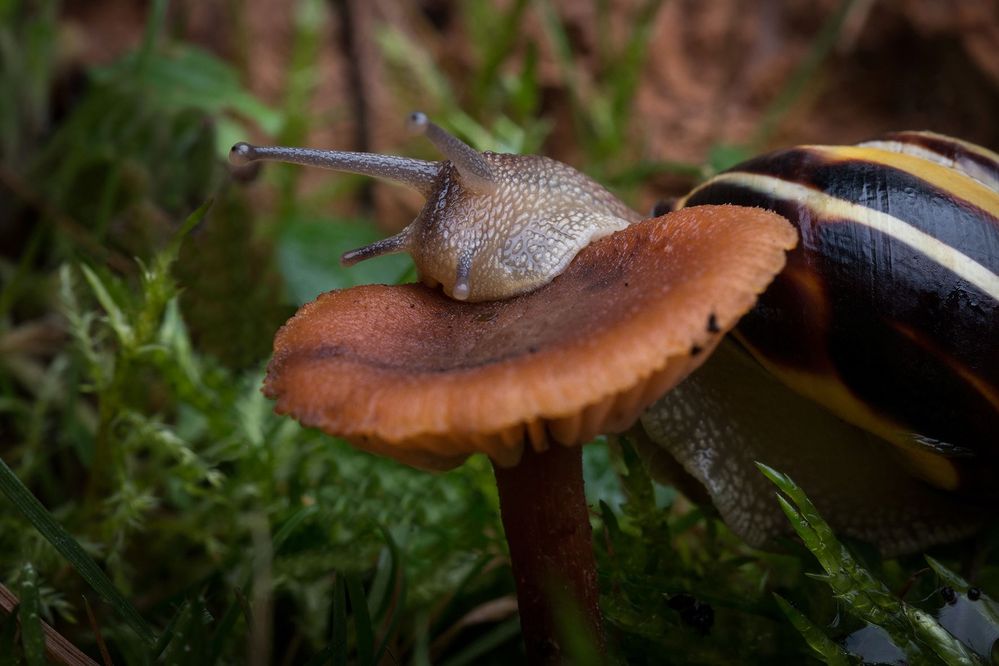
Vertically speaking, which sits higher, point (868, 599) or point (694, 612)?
point (868, 599)

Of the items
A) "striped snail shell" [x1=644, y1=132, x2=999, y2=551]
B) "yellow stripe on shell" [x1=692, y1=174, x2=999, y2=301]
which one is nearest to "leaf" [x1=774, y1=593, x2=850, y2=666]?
"striped snail shell" [x1=644, y1=132, x2=999, y2=551]

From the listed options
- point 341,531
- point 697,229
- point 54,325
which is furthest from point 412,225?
point 54,325

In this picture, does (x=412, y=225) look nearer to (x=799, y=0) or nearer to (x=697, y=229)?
(x=697, y=229)

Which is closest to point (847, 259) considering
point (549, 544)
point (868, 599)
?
point (868, 599)

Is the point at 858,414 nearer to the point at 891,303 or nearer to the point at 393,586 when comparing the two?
the point at 891,303

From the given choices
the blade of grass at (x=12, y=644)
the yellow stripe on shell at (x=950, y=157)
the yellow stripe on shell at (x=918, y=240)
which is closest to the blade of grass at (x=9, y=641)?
the blade of grass at (x=12, y=644)
